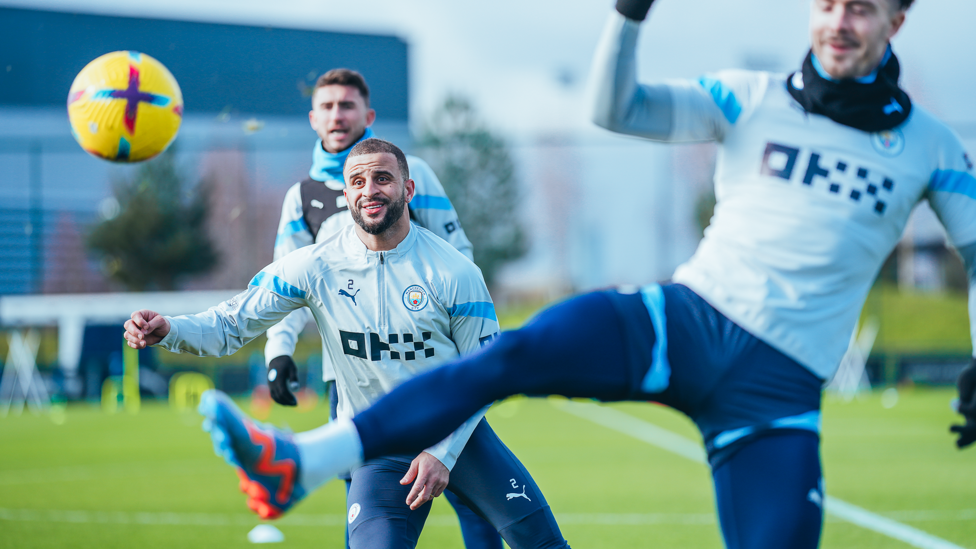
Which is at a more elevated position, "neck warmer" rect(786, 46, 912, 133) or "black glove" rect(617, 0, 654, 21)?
"black glove" rect(617, 0, 654, 21)

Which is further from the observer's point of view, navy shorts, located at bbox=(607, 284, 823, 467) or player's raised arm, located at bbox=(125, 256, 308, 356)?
player's raised arm, located at bbox=(125, 256, 308, 356)

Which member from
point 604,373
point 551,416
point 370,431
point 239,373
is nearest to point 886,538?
point 604,373

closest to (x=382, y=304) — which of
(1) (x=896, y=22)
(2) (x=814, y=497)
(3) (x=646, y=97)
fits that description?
(3) (x=646, y=97)

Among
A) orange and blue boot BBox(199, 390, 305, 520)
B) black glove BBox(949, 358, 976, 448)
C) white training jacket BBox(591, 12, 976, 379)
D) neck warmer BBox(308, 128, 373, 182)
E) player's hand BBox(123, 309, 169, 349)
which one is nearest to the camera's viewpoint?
orange and blue boot BBox(199, 390, 305, 520)

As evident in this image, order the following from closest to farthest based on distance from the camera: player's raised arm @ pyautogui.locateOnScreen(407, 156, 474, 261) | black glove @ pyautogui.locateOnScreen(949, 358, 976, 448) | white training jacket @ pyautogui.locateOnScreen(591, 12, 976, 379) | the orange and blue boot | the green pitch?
1. the orange and blue boot
2. white training jacket @ pyautogui.locateOnScreen(591, 12, 976, 379)
3. black glove @ pyautogui.locateOnScreen(949, 358, 976, 448)
4. player's raised arm @ pyautogui.locateOnScreen(407, 156, 474, 261)
5. the green pitch

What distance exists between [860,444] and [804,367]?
10.7m

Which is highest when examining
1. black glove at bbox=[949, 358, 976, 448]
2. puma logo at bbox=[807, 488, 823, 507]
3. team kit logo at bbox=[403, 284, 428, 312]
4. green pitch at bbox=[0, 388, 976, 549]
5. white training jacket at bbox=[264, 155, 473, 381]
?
white training jacket at bbox=[264, 155, 473, 381]

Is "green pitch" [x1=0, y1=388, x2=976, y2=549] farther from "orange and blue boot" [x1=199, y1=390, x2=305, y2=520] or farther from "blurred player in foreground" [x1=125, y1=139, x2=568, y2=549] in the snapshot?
"orange and blue boot" [x1=199, y1=390, x2=305, y2=520]

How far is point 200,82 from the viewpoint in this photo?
883 inches

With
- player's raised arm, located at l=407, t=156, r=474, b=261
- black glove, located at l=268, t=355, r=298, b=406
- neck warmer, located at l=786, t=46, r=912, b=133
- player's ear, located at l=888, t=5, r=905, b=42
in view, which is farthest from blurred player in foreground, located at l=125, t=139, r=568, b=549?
player's ear, located at l=888, t=5, r=905, b=42

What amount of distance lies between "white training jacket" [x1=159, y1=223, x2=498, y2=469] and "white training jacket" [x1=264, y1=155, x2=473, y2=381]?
23.7 inches

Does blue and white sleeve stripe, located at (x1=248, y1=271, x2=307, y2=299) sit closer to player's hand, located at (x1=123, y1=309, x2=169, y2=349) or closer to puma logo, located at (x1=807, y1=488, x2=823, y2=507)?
player's hand, located at (x1=123, y1=309, x2=169, y2=349)

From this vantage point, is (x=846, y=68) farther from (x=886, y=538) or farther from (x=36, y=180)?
(x=36, y=180)

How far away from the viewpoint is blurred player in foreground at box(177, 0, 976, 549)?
2.46 m
